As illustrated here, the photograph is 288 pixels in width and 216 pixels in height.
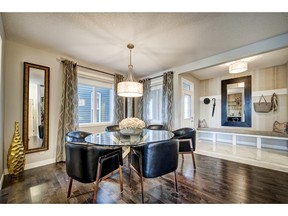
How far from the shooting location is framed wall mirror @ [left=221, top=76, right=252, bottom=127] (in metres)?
4.46

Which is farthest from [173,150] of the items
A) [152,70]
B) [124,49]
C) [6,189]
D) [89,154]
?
[152,70]

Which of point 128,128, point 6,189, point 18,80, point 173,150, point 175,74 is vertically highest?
point 175,74

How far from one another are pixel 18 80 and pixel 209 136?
5.93 metres

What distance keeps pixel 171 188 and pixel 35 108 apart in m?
2.96

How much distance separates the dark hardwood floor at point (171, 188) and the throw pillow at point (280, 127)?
6.80 ft

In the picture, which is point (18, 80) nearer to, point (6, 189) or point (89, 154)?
point (6, 189)

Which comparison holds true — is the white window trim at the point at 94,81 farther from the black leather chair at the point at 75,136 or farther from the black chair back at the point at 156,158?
the black chair back at the point at 156,158

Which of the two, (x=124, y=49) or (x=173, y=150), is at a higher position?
(x=124, y=49)

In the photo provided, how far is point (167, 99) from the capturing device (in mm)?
3891

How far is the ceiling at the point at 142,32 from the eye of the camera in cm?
183

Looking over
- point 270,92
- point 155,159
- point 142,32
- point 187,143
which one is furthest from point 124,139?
point 270,92

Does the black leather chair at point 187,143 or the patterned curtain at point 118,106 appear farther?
the patterned curtain at point 118,106

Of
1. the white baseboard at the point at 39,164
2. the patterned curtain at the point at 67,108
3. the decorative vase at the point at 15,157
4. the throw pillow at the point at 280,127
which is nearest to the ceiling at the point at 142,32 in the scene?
the patterned curtain at the point at 67,108

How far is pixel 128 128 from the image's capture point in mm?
2211
